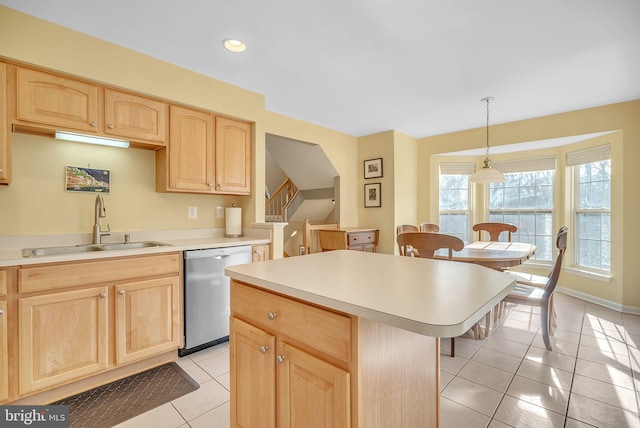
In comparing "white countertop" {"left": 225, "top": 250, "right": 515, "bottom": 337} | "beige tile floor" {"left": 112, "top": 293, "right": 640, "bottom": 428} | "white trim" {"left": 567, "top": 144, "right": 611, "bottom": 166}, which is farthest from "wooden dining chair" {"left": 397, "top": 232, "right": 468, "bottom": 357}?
"white trim" {"left": 567, "top": 144, "right": 611, "bottom": 166}

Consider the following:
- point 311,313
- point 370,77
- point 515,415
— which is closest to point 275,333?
point 311,313

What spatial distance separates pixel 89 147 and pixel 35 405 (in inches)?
71.7

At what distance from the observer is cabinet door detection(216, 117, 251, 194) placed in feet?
9.45

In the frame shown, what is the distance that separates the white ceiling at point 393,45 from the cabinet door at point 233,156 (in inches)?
17.1

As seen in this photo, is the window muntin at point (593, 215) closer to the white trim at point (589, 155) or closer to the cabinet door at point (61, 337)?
the white trim at point (589, 155)

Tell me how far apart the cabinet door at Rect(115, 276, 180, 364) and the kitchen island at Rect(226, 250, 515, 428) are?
3.84ft

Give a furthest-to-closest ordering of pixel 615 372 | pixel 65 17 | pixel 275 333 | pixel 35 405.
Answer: pixel 615 372 → pixel 65 17 → pixel 35 405 → pixel 275 333

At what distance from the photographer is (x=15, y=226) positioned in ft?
6.74

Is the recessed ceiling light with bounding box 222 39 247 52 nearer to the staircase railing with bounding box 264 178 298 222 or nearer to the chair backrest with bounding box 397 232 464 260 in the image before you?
the chair backrest with bounding box 397 232 464 260

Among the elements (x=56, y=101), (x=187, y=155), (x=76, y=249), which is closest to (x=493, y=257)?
(x=187, y=155)

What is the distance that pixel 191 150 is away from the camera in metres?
2.68

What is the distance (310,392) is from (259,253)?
195cm

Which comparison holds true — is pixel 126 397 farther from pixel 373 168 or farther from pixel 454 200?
pixel 454 200

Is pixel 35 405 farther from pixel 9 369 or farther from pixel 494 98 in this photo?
pixel 494 98
